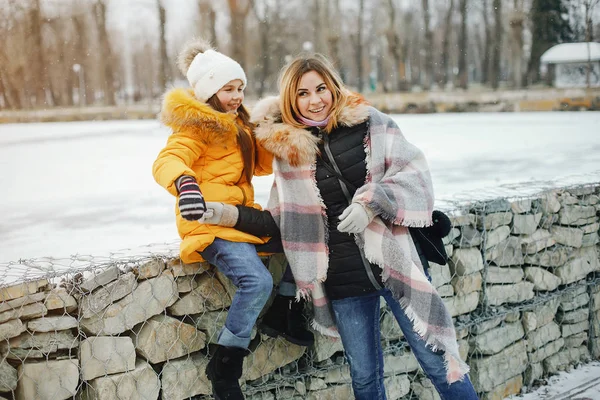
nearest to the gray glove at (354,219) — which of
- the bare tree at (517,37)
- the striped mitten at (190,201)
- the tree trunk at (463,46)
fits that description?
the striped mitten at (190,201)

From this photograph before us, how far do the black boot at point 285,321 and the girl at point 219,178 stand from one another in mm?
253

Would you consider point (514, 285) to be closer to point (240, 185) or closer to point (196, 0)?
point (240, 185)

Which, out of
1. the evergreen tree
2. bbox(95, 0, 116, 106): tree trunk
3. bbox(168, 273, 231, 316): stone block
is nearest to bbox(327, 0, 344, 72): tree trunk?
the evergreen tree

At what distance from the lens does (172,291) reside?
2.60 meters

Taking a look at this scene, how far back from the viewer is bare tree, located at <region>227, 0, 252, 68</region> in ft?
81.9

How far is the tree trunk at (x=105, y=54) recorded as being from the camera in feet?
79.0

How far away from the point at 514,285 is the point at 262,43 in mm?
25088

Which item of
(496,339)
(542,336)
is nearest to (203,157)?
(496,339)

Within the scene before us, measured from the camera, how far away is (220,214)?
2293 millimetres

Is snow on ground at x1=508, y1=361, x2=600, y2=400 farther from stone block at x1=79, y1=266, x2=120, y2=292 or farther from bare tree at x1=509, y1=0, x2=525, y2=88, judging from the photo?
bare tree at x1=509, y1=0, x2=525, y2=88

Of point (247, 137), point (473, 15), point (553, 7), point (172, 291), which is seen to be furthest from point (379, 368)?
point (473, 15)

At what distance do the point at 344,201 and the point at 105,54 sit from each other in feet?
83.2

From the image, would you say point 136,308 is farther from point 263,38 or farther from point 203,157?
point 263,38

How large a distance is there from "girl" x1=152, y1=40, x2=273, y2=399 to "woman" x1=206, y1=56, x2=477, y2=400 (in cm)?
15
